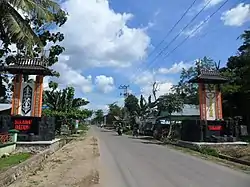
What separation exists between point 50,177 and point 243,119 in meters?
36.8

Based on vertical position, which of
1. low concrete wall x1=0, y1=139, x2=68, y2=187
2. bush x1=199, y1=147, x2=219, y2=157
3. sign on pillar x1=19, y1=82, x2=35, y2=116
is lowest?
low concrete wall x1=0, y1=139, x2=68, y2=187

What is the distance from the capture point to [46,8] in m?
15.5

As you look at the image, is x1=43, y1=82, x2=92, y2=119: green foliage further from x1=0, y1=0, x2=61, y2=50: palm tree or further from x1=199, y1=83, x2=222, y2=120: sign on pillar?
x1=0, y1=0, x2=61, y2=50: palm tree

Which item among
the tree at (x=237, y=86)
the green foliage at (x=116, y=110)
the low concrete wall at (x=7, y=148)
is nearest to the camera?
the low concrete wall at (x=7, y=148)

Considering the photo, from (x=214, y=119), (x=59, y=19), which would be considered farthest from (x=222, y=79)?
(x=59, y=19)

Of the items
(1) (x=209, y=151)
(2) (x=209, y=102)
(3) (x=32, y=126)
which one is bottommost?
(1) (x=209, y=151)

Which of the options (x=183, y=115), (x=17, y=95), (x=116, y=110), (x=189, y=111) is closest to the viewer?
(x=17, y=95)

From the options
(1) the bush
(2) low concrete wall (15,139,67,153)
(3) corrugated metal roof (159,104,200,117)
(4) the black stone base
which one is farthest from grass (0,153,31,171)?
(3) corrugated metal roof (159,104,200,117)

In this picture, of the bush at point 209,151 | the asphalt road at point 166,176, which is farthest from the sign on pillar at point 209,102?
the asphalt road at point 166,176

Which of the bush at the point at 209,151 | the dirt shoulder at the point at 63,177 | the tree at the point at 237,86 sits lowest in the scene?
the dirt shoulder at the point at 63,177

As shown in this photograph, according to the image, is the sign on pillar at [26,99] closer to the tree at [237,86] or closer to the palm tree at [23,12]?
the palm tree at [23,12]

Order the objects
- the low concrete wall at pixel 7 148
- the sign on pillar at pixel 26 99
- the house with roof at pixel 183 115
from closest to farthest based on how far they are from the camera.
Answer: the low concrete wall at pixel 7 148 < the sign on pillar at pixel 26 99 < the house with roof at pixel 183 115

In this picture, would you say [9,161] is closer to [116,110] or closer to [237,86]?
[237,86]

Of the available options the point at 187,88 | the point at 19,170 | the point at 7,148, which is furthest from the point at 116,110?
the point at 19,170
